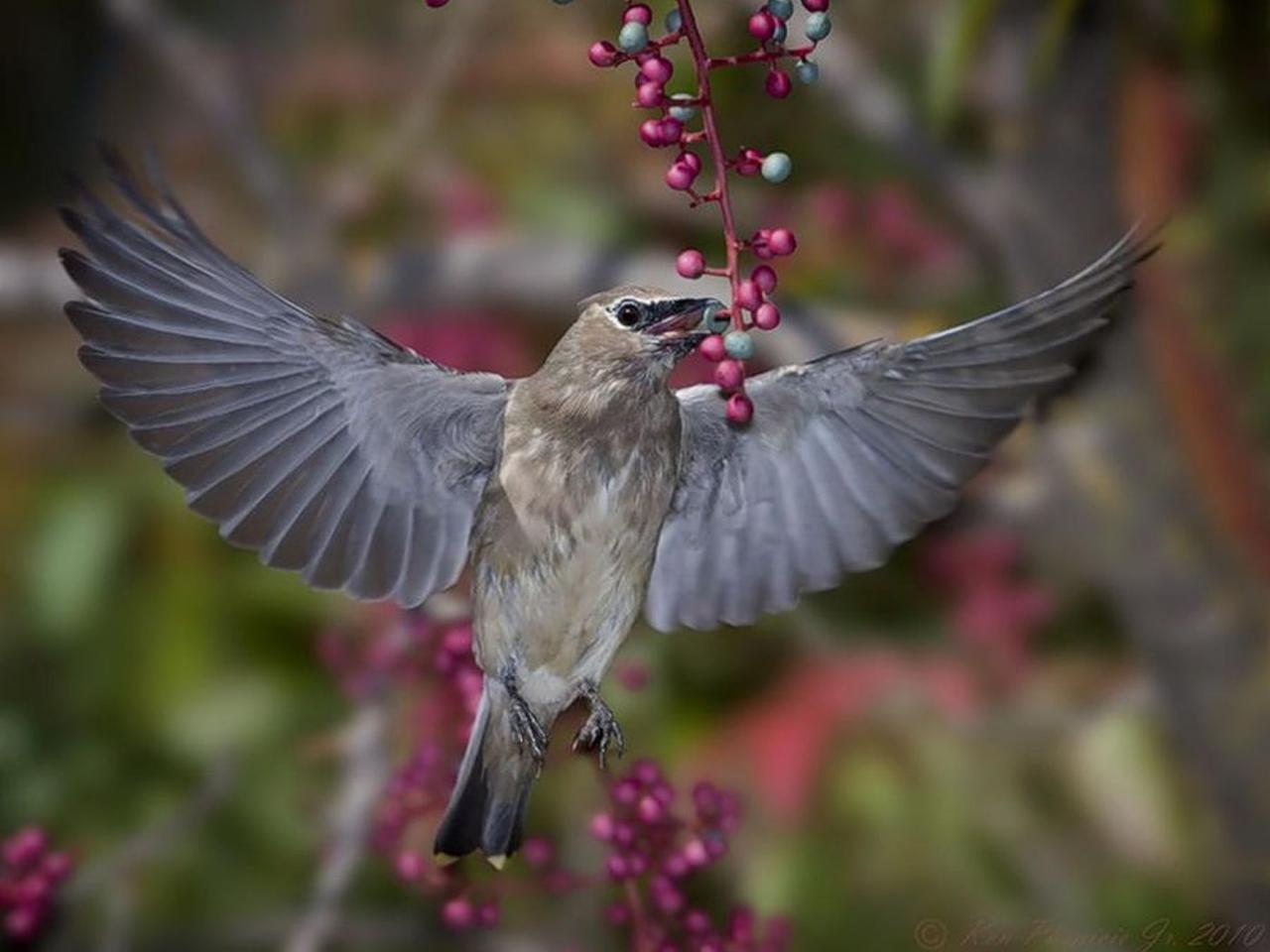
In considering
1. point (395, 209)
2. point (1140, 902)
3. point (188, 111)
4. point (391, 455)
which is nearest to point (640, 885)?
point (391, 455)

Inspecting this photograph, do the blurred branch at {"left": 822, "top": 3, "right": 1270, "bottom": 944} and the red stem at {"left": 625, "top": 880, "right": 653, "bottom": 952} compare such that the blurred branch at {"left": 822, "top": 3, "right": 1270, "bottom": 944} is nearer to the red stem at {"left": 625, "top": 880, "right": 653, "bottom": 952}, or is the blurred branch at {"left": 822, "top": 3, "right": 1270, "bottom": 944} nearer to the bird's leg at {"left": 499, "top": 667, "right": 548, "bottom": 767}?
the bird's leg at {"left": 499, "top": 667, "right": 548, "bottom": 767}

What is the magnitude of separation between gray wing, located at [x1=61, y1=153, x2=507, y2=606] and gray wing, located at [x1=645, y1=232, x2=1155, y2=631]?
25 centimetres

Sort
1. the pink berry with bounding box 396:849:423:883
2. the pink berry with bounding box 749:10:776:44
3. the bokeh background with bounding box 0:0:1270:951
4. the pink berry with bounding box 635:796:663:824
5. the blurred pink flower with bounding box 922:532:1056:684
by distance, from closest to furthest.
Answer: the pink berry with bounding box 749:10:776:44 → the pink berry with bounding box 635:796:663:824 → the pink berry with bounding box 396:849:423:883 → the bokeh background with bounding box 0:0:1270:951 → the blurred pink flower with bounding box 922:532:1056:684

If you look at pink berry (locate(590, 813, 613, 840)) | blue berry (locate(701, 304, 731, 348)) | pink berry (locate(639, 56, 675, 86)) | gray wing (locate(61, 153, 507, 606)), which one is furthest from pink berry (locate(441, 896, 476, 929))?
pink berry (locate(639, 56, 675, 86))

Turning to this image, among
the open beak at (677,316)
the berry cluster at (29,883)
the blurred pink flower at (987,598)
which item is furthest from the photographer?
the blurred pink flower at (987,598)

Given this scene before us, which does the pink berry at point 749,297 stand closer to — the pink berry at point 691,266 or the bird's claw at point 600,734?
the pink berry at point 691,266

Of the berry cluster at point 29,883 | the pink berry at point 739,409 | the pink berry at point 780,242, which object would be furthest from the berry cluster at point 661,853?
the berry cluster at point 29,883

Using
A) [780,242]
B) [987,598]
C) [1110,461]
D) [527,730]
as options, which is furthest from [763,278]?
[987,598]

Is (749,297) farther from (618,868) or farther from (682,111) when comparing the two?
(618,868)

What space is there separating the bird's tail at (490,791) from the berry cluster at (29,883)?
1.67 ft

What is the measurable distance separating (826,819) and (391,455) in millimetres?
1487

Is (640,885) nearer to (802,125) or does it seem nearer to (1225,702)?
(1225,702)

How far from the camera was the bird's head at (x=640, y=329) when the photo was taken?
5.40 feet

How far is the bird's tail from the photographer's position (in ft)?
6.07
